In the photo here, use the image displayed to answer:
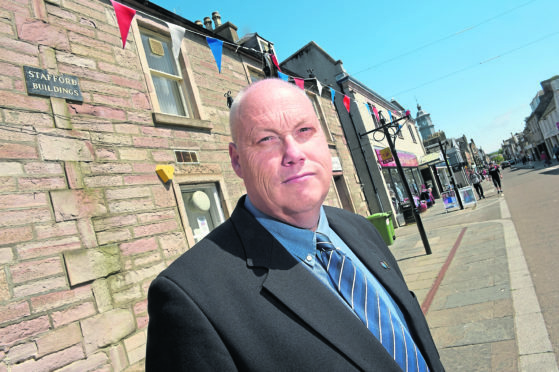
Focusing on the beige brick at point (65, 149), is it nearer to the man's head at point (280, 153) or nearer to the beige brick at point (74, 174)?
the beige brick at point (74, 174)

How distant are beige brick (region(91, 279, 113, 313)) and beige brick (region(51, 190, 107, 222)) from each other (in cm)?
87

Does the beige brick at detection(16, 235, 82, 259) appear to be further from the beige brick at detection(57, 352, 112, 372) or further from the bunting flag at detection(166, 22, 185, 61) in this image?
the bunting flag at detection(166, 22, 185, 61)

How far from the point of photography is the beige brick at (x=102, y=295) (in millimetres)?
4008

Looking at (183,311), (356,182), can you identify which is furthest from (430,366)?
(356,182)

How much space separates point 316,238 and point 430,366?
2.59ft

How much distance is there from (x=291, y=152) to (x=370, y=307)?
0.69 metres

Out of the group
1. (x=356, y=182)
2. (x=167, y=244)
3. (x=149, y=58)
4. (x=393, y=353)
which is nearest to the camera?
(x=393, y=353)

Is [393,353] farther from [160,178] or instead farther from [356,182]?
[356,182]

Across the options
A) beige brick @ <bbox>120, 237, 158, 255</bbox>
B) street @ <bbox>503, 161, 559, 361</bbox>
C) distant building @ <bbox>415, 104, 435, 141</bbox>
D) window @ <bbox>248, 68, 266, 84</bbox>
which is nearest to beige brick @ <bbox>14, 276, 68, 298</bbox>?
beige brick @ <bbox>120, 237, 158, 255</bbox>

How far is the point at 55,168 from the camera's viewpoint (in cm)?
401

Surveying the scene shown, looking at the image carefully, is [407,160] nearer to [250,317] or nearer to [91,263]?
[91,263]

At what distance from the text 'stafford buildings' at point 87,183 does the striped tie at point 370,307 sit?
3.58 metres

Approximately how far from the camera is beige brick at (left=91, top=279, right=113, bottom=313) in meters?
4.01

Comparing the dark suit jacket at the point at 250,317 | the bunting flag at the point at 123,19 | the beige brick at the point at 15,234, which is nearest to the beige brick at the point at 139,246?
the beige brick at the point at 15,234
